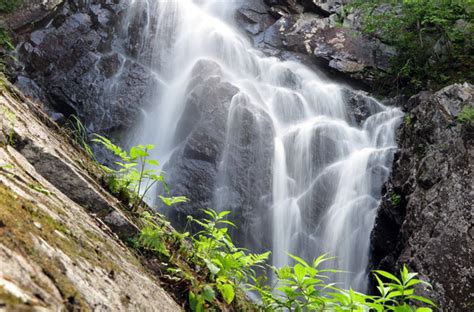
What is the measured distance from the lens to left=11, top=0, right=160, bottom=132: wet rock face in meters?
12.0

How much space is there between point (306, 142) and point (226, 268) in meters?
9.08

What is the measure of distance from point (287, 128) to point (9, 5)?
9.02 metres

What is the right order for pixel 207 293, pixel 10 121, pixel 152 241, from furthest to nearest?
pixel 152 241 → pixel 10 121 → pixel 207 293

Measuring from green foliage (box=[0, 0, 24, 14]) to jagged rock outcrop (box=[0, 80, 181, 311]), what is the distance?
11550mm

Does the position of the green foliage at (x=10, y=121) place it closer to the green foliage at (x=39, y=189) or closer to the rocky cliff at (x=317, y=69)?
the rocky cliff at (x=317, y=69)

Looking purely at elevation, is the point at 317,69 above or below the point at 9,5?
above

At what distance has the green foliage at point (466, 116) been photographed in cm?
719

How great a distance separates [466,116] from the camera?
7.24 metres

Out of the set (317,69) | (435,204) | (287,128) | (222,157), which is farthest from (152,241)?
(317,69)

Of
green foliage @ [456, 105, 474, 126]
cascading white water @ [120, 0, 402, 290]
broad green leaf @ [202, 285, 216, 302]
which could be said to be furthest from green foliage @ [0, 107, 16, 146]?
cascading white water @ [120, 0, 402, 290]

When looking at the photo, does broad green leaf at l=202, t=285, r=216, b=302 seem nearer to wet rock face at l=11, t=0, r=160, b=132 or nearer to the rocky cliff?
the rocky cliff

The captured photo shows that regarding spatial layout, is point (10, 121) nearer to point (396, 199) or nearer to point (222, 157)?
point (396, 199)

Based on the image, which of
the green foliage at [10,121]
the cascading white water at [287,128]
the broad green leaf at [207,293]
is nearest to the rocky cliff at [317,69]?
the green foliage at [10,121]

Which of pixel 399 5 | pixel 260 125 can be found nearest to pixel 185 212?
pixel 260 125
